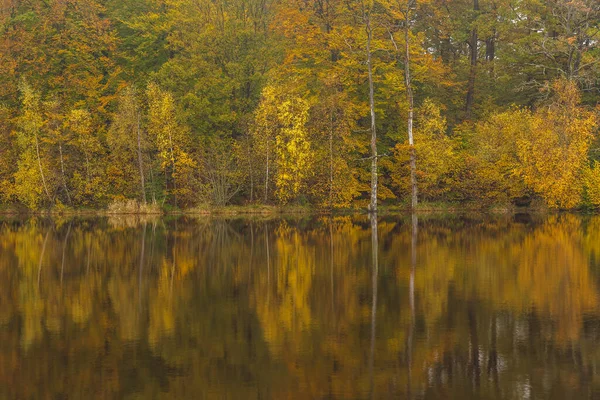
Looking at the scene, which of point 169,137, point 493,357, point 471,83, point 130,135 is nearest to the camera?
point 493,357

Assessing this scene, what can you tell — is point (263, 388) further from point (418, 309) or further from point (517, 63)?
point (517, 63)

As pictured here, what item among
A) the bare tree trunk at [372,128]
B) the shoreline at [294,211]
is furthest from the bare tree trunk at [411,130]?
the bare tree trunk at [372,128]

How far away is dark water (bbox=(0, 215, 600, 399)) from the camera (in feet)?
27.5

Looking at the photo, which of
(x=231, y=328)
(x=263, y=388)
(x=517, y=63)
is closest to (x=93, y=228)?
(x=231, y=328)

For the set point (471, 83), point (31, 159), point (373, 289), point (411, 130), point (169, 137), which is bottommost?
point (373, 289)

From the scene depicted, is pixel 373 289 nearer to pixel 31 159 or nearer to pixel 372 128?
pixel 372 128

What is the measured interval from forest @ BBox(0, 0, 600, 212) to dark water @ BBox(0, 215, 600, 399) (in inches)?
903

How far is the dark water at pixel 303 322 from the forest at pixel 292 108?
903 inches

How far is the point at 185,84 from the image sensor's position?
172 feet

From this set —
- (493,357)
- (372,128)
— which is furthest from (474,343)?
(372,128)

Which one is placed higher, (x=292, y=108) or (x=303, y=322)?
(x=292, y=108)

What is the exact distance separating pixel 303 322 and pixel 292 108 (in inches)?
1411

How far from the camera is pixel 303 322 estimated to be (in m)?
11.8

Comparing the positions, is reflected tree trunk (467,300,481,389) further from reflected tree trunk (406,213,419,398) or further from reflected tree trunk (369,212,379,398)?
reflected tree trunk (369,212,379,398)
